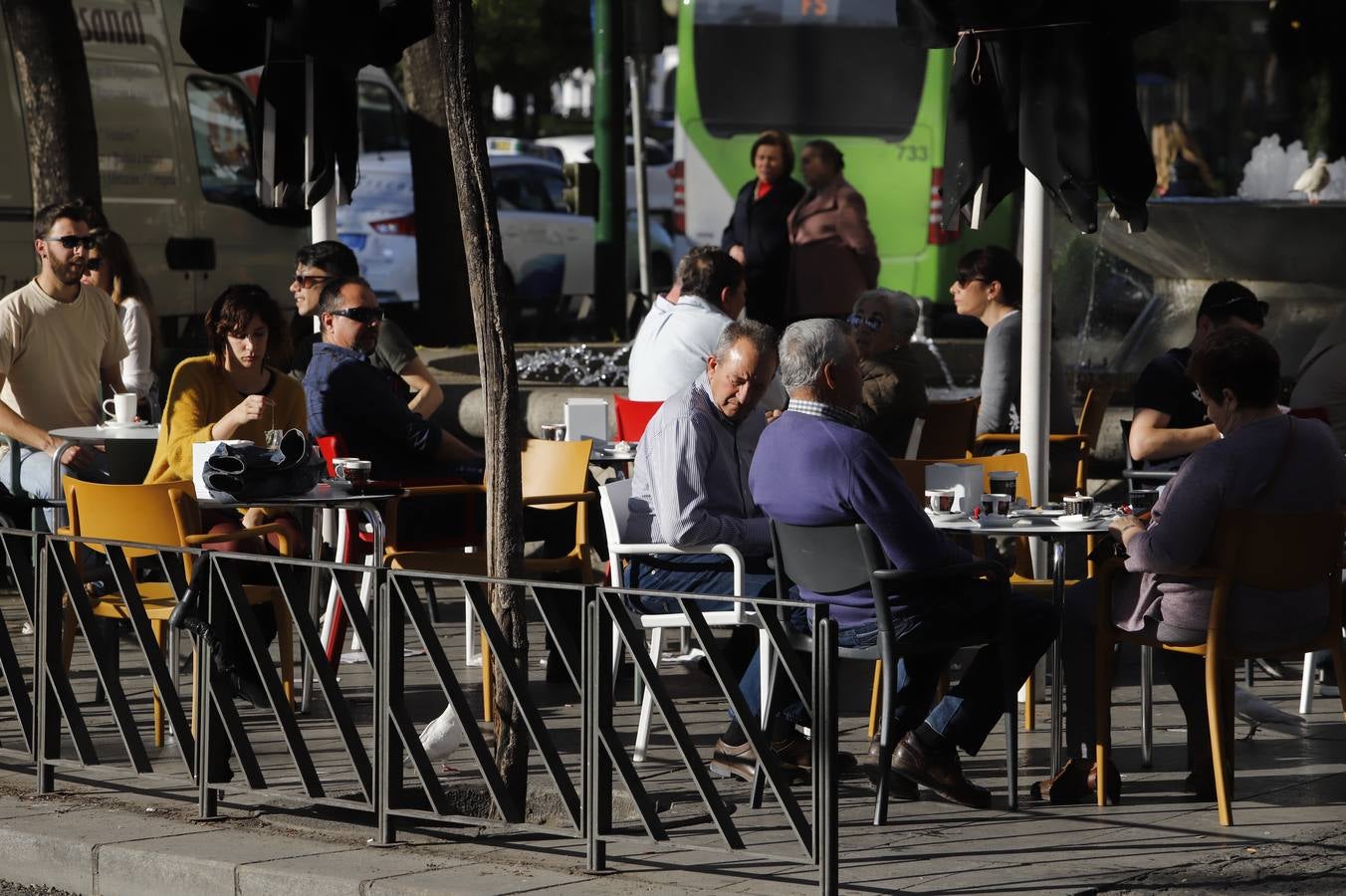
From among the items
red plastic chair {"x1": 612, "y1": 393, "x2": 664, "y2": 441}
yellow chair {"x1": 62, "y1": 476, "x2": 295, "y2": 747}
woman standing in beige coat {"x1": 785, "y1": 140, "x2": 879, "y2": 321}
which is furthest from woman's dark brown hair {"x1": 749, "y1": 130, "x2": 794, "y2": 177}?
yellow chair {"x1": 62, "y1": 476, "x2": 295, "y2": 747}

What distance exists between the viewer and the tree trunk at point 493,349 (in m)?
6.17

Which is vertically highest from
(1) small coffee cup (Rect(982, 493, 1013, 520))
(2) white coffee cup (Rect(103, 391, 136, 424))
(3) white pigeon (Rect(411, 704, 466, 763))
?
(2) white coffee cup (Rect(103, 391, 136, 424))

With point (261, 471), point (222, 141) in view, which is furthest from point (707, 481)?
point (222, 141)

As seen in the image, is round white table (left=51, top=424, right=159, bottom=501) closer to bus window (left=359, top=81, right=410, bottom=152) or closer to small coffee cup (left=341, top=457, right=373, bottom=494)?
small coffee cup (left=341, top=457, right=373, bottom=494)

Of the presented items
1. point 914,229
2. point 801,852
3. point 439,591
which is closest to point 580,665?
point 801,852

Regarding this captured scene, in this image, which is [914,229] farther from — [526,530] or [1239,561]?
[1239,561]

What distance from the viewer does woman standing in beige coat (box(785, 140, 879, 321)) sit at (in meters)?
12.3

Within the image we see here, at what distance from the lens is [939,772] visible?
20.6 ft

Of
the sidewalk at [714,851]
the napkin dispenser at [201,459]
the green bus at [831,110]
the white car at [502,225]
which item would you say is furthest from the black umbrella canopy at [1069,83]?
the white car at [502,225]

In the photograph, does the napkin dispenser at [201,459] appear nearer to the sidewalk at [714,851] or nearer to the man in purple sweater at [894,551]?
the sidewalk at [714,851]

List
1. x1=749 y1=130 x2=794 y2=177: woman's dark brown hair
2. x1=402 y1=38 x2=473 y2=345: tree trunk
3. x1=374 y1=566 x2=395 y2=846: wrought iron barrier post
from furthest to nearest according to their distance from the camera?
1. x1=402 y1=38 x2=473 y2=345: tree trunk
2. x1=749 y1=130 x2=794 y2=177: woman's dark brown hair
3. x1=374 y1=566 x2=395 y2=846: wrought iron barrier post

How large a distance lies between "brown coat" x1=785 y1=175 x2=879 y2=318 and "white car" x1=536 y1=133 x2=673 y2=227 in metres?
12.9

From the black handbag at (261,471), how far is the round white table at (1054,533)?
218cm

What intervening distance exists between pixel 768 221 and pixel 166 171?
4.85m
